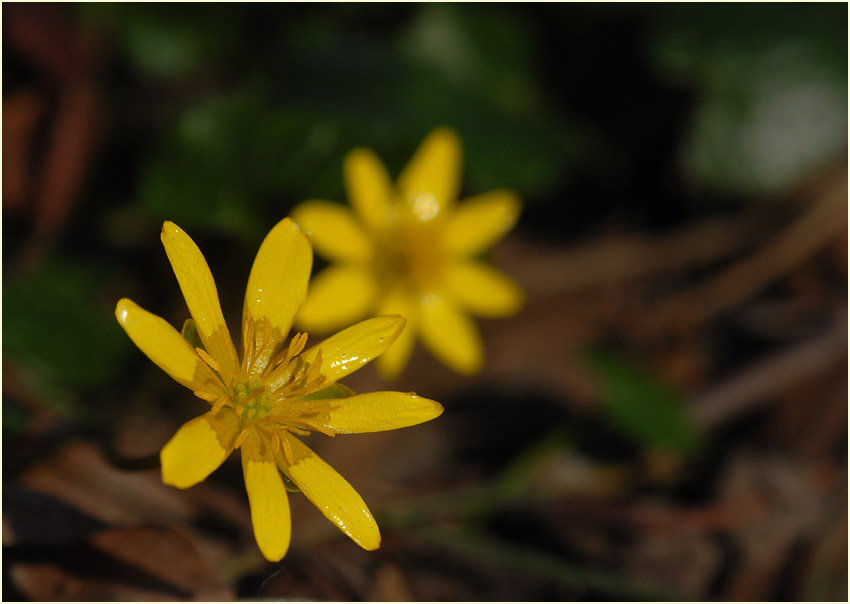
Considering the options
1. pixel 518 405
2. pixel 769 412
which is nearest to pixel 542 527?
pixel 518 405

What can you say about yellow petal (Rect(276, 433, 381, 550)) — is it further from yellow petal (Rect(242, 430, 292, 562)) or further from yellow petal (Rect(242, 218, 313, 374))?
yellow petal (Rect(242, 218, 313, 374))

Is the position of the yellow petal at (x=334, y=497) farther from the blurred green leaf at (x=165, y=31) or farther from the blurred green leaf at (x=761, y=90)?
the blurred green leaf at (x=761, y=90)

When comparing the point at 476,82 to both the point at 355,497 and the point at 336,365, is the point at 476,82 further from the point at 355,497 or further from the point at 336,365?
the point at 355,497

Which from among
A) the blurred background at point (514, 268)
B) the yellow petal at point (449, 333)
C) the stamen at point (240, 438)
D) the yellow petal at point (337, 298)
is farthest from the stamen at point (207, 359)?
the yellow petal at point (449, 333)

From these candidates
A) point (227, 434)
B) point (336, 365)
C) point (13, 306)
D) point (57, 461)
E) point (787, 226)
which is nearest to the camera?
point (227, 434)

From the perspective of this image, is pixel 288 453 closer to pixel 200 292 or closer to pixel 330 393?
pixel 330 393

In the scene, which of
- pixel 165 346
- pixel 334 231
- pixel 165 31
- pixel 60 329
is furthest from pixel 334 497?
pixel 165 31

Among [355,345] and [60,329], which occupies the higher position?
[60,329]
